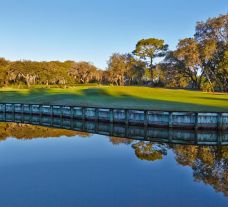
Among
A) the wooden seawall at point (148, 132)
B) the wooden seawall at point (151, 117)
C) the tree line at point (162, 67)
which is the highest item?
the tree line at point (162, 67)

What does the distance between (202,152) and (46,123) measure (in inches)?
717

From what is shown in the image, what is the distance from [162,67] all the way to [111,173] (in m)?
80.9

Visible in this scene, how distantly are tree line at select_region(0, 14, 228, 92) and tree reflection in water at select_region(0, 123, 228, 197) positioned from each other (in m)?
56.6

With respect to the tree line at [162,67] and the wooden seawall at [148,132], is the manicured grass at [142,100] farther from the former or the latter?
the tree line at [162,67]

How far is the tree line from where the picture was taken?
75.0 meters

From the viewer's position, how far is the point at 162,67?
301ft

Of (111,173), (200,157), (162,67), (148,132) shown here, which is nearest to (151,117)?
(148,132)

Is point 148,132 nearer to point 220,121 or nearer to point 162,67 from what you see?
point 220,121

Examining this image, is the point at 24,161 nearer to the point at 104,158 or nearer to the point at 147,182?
the point at 104,158

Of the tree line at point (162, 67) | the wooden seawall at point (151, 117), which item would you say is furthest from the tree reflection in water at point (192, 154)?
the tree line at point (162, 67)

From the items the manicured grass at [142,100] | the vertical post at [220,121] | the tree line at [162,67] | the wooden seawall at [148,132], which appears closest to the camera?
the wooden seawall at [148,132]

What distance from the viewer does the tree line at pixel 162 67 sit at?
246 ft

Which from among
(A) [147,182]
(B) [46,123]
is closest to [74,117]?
(B) [46,123]

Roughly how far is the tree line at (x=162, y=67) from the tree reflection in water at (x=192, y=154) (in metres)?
56.6
